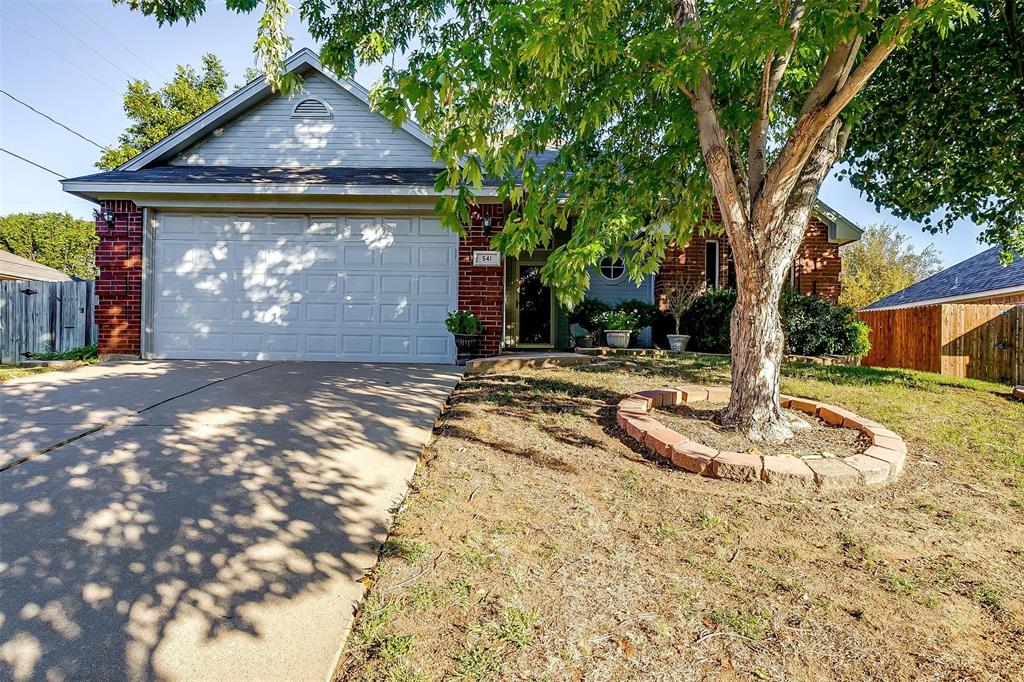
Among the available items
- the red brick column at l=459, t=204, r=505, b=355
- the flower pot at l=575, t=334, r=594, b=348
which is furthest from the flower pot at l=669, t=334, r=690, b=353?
the red brick column at l=459, t=204, r=505, b=355

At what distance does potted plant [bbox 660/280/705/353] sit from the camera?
1065 cm

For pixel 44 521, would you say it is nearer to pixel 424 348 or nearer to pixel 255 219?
pixel 424 348

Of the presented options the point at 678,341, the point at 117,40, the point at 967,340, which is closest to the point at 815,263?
the point at 967,340

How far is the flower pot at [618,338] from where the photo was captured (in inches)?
Answer: 399

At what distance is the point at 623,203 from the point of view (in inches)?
173

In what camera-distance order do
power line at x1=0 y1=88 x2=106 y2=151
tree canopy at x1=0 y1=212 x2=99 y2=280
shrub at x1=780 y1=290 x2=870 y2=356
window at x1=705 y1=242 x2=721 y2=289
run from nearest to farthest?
shrub at x1=780 y1=290 x2=870 y2=356, window at x1=705 y1=242 x2=721 y2=289, power line at x1=0 y1=88 x2=106 y2=151, tree canopy at x1=0 y1=212 x2=99 y2=280

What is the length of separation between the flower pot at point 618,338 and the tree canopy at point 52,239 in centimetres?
3805

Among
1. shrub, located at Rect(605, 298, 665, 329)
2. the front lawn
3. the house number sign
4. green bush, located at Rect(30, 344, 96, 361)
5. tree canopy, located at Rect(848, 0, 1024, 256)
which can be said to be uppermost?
tree canopy, located at Rect(848, 0, 1024, 256)

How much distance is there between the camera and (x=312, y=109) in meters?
9.16

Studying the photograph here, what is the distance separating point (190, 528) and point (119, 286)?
25.3ft

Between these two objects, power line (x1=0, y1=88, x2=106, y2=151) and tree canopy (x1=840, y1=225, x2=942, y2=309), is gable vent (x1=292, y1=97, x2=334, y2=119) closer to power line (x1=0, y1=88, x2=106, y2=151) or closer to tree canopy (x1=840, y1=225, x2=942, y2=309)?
power line (x1=0, y1=88, x2=106, y2=151)

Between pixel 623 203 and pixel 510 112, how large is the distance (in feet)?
6.16

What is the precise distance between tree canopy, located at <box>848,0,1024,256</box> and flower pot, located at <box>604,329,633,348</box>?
4.54 m

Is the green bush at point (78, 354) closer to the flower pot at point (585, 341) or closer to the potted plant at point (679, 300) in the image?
the flower pot at point (585, 341)
